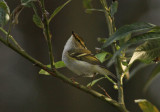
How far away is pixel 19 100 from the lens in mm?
4336

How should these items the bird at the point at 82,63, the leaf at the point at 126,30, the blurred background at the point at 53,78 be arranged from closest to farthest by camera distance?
→ 1. the leaf at the point at 126,30
2. the bird at the point at 82,63
3. the blurred background at the point at 53,78

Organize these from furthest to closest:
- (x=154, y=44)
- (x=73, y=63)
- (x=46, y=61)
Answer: (x=46, y=61)
(x=73, y=63)
(x=154, y=44)

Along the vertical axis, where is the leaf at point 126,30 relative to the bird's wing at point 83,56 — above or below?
above

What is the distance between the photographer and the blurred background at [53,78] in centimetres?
366

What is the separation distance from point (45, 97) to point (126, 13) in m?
1.95

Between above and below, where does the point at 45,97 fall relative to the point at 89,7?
below

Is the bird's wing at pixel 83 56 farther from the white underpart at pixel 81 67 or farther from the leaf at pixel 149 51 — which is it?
the leaf at pixel 149 51

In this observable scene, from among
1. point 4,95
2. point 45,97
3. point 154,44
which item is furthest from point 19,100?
point 154,44

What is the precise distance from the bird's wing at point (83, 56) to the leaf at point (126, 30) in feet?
3.25

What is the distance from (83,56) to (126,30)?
3.73ft

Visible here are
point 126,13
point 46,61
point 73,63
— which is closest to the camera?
point 73,63

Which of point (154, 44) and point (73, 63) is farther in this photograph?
point (73, 63)

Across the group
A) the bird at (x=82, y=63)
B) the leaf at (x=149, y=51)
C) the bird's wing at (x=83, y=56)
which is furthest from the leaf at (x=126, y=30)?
the bird's wing at (x=83, y=56)

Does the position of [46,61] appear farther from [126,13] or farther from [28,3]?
[28,3]
